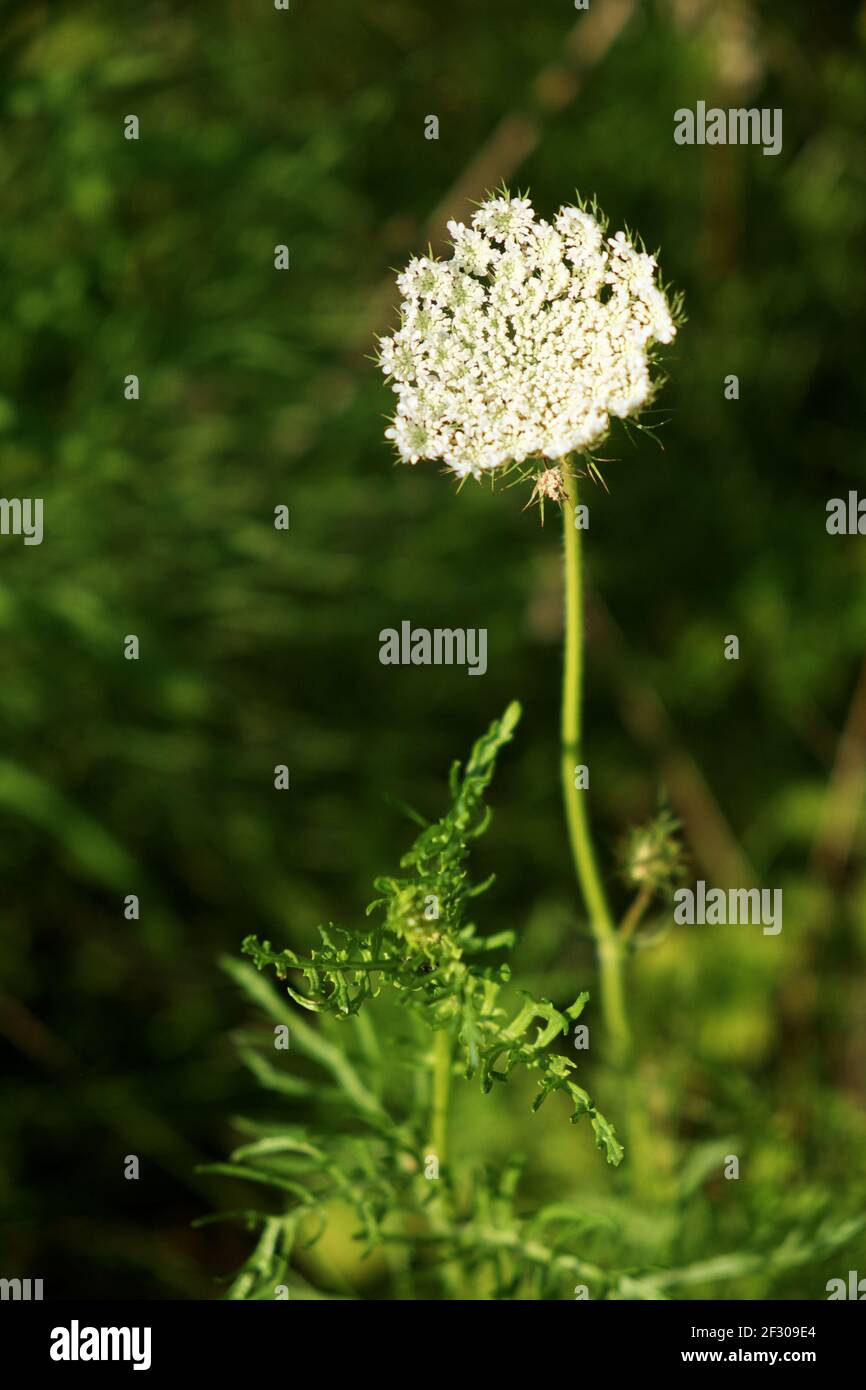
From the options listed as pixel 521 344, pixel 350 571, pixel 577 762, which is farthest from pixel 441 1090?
pixel 350 571

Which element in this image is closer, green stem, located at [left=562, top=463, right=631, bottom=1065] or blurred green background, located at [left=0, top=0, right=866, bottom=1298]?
green stem, located at [left=562, top=463, right=631, bottom=1065]

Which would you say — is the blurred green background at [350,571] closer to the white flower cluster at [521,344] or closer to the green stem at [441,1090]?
the green stem at [441,1090]

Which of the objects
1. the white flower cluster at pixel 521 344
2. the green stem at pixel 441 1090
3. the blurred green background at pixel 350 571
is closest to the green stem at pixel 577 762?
the white flower cluster at pixel 521 344

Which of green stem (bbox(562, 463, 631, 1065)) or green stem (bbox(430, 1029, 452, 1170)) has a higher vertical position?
green stem (bbox(562, 463, 631, 1065))

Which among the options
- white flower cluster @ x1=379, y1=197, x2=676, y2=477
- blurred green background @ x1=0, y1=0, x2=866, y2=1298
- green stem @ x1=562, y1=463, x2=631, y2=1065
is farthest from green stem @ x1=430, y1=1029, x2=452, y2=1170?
blurred green background @ x1=0, y1=0, x2=866, y2=1298

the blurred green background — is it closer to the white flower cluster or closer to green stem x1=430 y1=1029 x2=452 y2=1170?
green stem x1=430 y1=1029 x2=452 y2=1170

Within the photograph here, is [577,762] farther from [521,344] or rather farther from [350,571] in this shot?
[350,571]
